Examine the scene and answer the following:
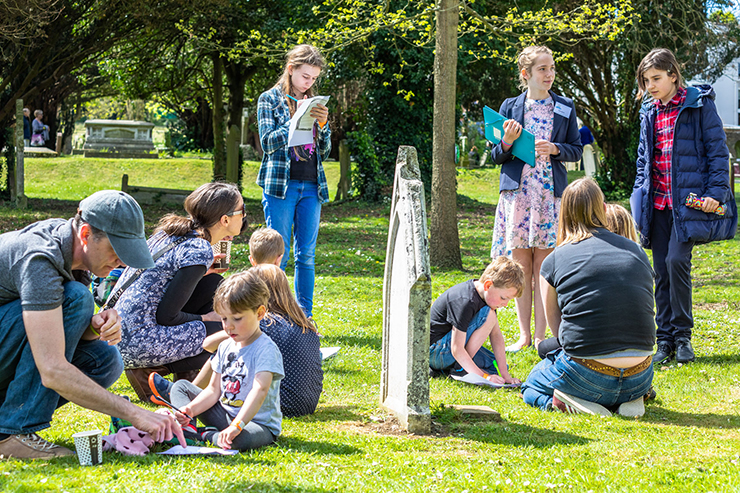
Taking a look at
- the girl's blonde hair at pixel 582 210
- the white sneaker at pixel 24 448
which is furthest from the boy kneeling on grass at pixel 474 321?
the white sneaker at pixel 24 448

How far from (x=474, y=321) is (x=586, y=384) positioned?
0.94 m

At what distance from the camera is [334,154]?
112 feet

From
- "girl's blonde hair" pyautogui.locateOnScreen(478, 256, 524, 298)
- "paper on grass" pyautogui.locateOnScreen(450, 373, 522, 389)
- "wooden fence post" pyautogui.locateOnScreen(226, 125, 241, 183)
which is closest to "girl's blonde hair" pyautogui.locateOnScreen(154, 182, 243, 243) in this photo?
"girl's blonde hair" pyautogui.locateOnScreen(478, 256, 524, 298)

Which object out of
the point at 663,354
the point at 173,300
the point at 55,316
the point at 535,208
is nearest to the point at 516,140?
the point at 535,208

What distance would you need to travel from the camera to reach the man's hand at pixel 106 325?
139 inches

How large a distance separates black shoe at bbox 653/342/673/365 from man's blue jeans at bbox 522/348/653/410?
55.2 inches

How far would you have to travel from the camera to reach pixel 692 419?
15.3 feet

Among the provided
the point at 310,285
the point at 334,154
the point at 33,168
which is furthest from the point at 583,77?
the point at 310,285

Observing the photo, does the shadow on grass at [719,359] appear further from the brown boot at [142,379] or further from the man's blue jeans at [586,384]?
the brown boot at [142,379]

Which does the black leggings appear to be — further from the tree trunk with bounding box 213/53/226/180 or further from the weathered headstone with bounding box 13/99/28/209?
the tree trunk with bounding box 213/53/226/180

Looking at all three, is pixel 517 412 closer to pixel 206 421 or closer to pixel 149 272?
pixel 206 421

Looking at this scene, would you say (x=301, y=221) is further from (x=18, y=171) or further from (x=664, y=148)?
(x=18, y=171)

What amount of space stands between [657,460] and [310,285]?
3383 millimetres

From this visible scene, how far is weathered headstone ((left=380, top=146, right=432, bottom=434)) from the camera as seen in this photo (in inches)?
156
